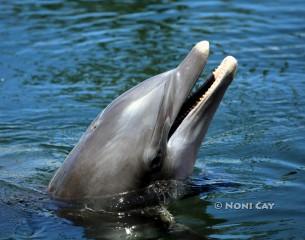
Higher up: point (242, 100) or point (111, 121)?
point (111, 121)

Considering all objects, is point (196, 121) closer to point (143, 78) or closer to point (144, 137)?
point (144, 137)

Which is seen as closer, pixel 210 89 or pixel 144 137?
pixel 144 137

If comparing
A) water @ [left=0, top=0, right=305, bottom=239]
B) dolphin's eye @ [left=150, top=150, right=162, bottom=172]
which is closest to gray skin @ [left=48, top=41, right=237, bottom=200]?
dolphin's eye @ [left=150, top=150, right=162, bottom=172]

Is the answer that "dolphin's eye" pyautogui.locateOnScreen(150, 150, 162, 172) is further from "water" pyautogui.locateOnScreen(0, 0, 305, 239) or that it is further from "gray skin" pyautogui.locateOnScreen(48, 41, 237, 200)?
"water" pyautogui.locateOnScreen(0, 0, 305, 239)

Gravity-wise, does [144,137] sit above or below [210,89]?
below

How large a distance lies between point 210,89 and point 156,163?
0.91m

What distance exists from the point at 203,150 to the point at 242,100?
6.22ft

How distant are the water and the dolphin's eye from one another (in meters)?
0.55

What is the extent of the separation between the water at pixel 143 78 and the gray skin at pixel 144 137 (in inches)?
15.6

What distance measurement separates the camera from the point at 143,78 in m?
13.3

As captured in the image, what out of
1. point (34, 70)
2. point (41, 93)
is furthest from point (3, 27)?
point (41, 93)

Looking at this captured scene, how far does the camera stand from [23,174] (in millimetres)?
9711

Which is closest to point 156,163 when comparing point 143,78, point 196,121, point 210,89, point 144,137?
point 144,137

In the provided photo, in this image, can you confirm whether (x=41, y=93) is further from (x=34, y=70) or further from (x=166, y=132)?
(x=166, y=132)
